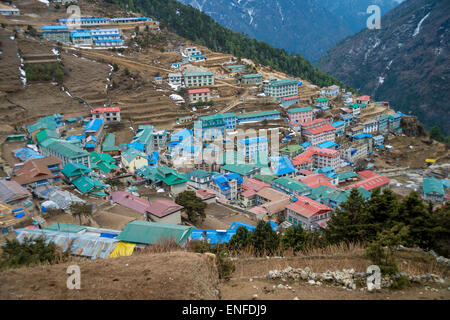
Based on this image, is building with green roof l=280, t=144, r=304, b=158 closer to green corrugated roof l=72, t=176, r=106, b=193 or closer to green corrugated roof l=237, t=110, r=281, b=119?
green corrugated roof l=237, t=110, r=281, b=119

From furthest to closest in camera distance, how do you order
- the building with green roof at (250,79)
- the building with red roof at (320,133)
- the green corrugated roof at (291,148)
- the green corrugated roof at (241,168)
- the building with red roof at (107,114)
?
the building with green roof at (250,79) < the building with red roof at (320,133) < the green corrugated roof at (291,148) < the building with red roof at (107,114) < the green corrugated roof at (241,168)

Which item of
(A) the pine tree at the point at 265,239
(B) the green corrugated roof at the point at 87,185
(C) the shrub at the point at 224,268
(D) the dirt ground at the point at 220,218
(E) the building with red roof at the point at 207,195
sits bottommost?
(D) the dirt ground at the point at 220,218

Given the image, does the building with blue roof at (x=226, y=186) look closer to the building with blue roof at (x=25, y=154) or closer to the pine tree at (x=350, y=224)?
the building with blue roof at (x=25, y=154)

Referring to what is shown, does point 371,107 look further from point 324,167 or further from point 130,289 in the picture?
point 130,289

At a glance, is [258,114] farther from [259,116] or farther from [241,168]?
[241,168]

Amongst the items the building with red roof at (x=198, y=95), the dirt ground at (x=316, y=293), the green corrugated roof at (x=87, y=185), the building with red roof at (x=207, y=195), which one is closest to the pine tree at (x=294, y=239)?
the dirt ground at (x=316, y=293)

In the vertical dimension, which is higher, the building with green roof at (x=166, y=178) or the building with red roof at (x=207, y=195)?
the building with green roof at (x=166, y=178)

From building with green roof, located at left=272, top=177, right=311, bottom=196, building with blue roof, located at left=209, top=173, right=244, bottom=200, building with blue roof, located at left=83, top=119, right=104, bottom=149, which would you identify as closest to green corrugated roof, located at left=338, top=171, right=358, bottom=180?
building with green roof, located at left=272, top=177, right=311, bottom=196

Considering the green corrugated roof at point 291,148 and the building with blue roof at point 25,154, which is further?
the green corrugated roof at point 291,148
